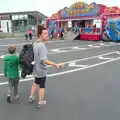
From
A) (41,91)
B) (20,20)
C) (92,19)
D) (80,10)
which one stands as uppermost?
(80,10)

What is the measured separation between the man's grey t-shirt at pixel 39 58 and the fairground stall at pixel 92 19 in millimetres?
21450

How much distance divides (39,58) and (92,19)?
27507 mm

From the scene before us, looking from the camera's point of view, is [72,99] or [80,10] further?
[80,10]

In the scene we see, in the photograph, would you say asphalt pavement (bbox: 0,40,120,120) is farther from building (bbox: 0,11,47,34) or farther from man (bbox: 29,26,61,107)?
building (bbox: 0,11,47,34)

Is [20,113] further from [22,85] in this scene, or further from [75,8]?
[75,8]

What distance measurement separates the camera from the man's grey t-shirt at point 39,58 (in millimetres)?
4371

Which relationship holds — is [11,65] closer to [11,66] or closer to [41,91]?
[11,66]

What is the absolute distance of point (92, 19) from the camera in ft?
102

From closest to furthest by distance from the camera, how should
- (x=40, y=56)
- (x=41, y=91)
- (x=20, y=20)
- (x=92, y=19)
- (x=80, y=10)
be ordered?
(x=40, y=56)
(x=41, y=91)
(x=92, y=19)
(x=80, y=10)
(x=20, y=20)

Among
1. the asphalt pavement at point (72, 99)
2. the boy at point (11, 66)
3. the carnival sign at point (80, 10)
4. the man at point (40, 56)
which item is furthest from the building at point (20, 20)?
the man at point (40, 56)

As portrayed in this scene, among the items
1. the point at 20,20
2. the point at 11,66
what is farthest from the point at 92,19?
the point at 11,66

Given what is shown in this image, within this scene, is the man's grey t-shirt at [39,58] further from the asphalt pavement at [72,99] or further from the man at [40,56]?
the asphalt pavement at [72,99]

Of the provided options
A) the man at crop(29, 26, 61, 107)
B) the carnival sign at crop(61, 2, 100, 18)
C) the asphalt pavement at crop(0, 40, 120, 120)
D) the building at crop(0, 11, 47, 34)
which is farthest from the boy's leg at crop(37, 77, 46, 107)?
the building at crop(0, 11, 47, 34)

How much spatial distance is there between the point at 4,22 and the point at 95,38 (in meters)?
24.2
